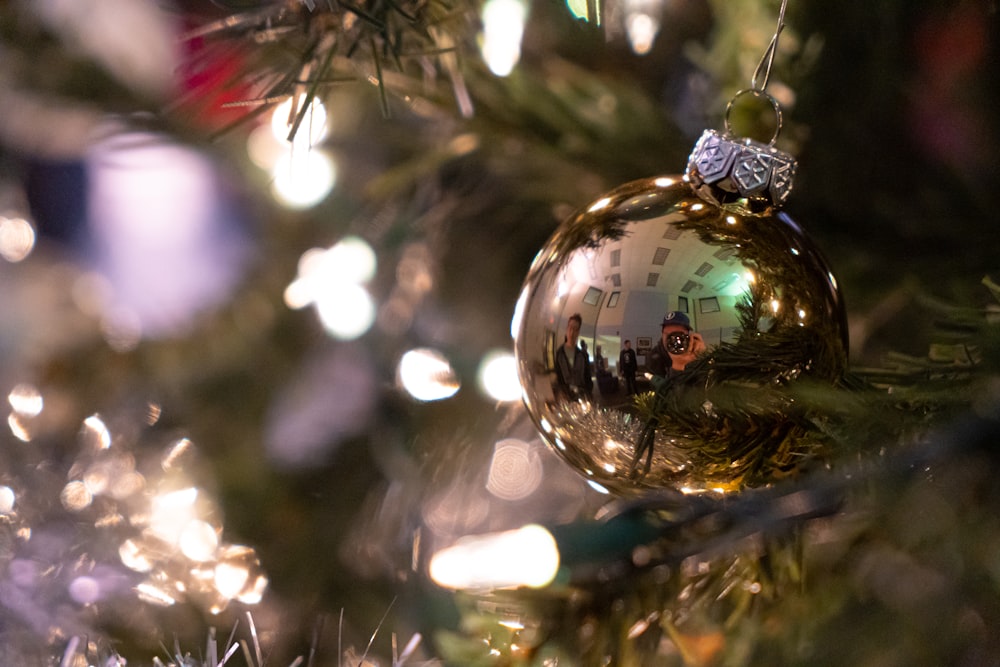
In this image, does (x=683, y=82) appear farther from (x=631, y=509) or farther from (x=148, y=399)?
(x=148, y=399)

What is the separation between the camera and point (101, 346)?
2.64 feet

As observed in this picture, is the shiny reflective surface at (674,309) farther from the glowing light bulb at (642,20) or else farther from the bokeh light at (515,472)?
the bokeh light at (515,472)

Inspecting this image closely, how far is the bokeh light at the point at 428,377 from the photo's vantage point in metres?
0.63

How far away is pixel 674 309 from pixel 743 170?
66mm

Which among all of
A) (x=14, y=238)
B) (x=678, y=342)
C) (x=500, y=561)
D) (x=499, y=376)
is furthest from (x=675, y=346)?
(x=14, y=238)

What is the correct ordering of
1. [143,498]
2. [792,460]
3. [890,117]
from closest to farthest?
[792,460] < [890,117] < [143,498]

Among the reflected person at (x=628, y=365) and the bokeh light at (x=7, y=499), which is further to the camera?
the bokeh light at (x=7, y=499)

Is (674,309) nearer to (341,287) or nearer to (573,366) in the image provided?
(573,366)

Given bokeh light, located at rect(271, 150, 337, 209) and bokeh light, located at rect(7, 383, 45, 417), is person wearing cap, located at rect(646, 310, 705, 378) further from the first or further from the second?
bokeh light, located at rect(7, 383, 45, 417)

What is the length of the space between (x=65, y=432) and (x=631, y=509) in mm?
533

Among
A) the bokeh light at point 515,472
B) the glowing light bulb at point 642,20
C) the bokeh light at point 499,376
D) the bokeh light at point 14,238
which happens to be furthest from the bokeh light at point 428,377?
the bokeh light at point 14,238

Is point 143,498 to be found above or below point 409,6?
below

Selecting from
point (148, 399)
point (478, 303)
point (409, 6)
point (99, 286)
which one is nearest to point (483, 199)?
point (478, 303)

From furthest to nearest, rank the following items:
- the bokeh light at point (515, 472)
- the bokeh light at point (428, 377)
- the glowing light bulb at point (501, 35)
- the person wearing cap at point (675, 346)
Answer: the bokeh light at point (515, 472) → the bokeh light at point (428, 377) → the glowing light bulb at point (501, 35) → the person wearing cap at point (675, 346)
